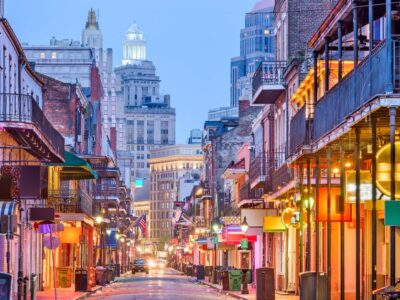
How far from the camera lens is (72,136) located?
8362cm

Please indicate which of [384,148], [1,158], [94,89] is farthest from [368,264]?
[94,89]

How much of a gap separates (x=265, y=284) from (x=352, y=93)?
705 inches

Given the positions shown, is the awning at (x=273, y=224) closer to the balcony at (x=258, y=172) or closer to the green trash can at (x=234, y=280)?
the green trash can at (x=234, y=280)

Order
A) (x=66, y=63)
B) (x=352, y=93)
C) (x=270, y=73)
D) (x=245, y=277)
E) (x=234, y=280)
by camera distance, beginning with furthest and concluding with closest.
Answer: (x=66, y=63), (x=234, y=280), (x=270, y=73), (x=245, y=277), (x=352, y=93)

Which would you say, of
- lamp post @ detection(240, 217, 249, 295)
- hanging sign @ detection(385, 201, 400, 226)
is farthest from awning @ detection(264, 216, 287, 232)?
hanging sign @ detection(385, 201, 400, 226)

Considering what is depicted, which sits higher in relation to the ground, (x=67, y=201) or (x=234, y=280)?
(x=67, y=201)

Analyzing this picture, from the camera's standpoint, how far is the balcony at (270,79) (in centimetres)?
5691

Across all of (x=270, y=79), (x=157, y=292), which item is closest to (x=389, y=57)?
(x=157, y=292)

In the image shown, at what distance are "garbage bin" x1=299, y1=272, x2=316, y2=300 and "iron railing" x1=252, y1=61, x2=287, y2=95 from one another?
23705 mm

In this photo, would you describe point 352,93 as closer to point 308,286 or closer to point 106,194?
point 308,286

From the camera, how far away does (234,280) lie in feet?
196

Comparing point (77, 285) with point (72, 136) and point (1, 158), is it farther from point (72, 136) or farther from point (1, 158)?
point (72, 136)

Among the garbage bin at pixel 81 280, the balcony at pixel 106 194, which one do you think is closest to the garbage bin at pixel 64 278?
the garbage bin at pixel 81 280

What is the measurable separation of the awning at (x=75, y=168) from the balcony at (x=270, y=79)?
8.49m
